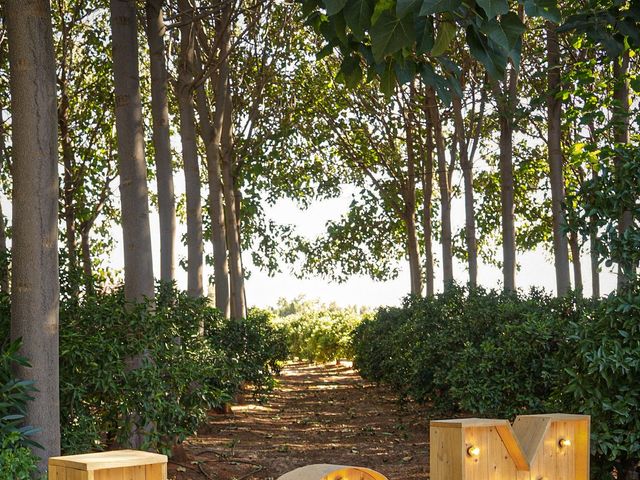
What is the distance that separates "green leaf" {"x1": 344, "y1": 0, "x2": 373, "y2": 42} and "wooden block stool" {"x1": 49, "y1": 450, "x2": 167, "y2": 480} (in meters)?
2.13

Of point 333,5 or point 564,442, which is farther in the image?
point 564,442

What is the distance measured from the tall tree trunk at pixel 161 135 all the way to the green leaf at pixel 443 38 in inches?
266

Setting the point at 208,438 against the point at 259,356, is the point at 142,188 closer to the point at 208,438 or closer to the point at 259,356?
the point at 208,438

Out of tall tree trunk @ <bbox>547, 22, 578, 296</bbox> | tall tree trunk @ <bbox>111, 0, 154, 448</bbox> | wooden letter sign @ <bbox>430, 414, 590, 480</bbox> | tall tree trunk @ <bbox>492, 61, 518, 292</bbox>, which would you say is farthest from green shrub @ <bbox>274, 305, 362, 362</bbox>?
wooden letter sign @ <bbox>430, 414, 590, 480</bbox>

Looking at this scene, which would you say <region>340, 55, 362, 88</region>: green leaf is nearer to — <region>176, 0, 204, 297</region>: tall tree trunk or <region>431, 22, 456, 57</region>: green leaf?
<region>431, 22, 456, 57</region>: green leaf

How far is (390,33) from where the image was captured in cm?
348

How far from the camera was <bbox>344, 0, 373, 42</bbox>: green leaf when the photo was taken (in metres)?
3.67

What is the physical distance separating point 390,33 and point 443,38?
357 millimetres

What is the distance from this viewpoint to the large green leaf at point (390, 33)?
3.47 meters

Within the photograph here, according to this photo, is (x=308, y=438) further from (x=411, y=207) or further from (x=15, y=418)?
(x=411, y=207)

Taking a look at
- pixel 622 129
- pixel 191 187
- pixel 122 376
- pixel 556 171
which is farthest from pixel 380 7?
pixel 556 171

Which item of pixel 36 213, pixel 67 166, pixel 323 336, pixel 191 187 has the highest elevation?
pixel 67 166

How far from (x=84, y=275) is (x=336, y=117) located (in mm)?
14643

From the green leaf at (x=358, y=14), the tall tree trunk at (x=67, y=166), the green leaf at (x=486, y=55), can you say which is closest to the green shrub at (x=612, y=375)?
the green leaf at (x=486, y=55)
